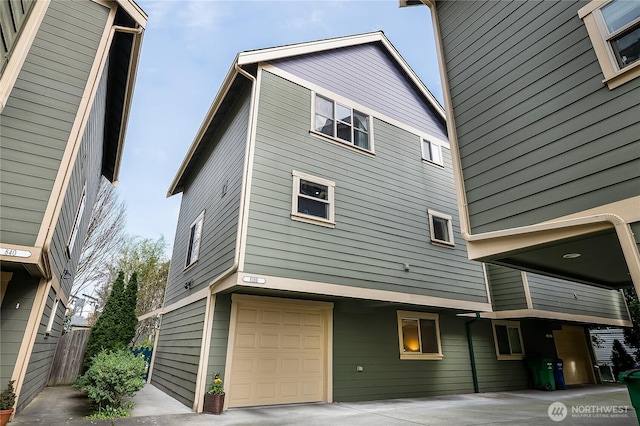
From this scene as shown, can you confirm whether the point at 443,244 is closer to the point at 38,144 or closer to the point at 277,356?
the point at 277,356

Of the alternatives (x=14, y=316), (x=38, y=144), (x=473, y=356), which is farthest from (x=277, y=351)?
(x=473, y=356)

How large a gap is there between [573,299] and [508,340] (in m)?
3.31

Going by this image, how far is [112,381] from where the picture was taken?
5.74 metres

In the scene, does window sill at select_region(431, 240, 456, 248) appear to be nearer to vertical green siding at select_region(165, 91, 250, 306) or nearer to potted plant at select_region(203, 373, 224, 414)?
vertical green siding at select_region(165, 91, 250, 306)

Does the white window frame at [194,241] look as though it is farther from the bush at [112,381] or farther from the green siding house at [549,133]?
the green siding house at [549,133]

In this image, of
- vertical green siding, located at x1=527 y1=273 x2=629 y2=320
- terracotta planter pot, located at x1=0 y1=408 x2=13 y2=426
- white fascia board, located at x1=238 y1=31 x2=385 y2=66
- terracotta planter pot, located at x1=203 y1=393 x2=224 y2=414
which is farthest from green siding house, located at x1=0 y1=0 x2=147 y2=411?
vertical green siding, located at x1=527 y1=273 x2=629 y2=320

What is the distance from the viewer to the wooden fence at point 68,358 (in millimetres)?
9836

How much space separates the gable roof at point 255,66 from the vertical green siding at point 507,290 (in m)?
5.77

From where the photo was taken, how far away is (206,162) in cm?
1126

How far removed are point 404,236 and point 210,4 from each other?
1399 centimetres

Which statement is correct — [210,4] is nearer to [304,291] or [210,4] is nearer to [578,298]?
[304,291]

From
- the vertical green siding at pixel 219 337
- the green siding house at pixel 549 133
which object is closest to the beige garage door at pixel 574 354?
the green siding house at pixel 549 133

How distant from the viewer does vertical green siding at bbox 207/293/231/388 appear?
21.9 ft

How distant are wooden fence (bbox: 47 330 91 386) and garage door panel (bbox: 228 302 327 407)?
6664mm
